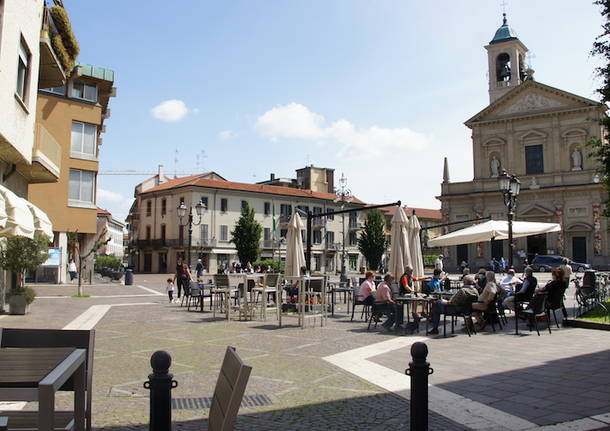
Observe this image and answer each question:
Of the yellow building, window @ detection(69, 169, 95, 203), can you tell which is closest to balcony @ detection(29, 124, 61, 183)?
the yellow building

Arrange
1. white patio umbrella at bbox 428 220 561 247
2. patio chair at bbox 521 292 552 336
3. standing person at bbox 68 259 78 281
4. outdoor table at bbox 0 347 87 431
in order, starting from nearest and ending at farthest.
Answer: outdoor table at bbox 0 347 87 431 → patio chair at bbox 521 292 552 336 → white patio umbrella at bbox 428 220 561 247 → standing person at bbox 68 259 78 281

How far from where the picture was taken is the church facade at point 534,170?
4791 centimetres

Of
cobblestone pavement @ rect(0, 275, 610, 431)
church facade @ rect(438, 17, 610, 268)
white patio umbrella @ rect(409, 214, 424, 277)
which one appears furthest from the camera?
church facade @ rect(438, 17, 610, 268)

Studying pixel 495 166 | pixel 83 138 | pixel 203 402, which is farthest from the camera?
pixel 495 166

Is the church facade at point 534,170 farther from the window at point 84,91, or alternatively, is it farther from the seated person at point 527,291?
the window at point 84,91

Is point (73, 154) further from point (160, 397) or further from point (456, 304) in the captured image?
point (160, 397)

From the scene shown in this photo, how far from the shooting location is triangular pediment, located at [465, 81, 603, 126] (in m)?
50.3

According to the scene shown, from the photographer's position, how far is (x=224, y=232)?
61.6m

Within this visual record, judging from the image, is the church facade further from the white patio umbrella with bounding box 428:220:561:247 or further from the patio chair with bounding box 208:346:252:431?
the patio chair with bounding box 208:346:252:431

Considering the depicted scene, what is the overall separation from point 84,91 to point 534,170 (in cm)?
4191

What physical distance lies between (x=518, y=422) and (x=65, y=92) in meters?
31.7

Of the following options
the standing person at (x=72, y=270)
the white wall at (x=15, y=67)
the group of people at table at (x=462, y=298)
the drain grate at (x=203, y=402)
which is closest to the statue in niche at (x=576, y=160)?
the group of people at table at (x=462, y=298)

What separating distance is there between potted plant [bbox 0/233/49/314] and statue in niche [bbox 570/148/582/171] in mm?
48571

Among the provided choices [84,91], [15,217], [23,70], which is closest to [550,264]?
[84,91]
